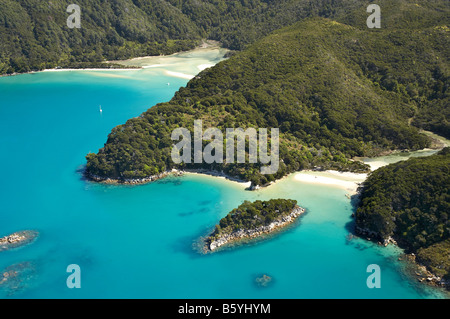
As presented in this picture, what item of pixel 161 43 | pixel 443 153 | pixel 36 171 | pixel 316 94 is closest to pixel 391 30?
pixel 316 94

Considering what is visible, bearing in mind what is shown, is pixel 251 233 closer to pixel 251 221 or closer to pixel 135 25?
pixel 251 221

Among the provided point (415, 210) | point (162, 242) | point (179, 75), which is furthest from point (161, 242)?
point (179, 75)

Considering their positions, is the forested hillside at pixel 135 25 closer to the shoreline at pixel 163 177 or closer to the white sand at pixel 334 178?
the white sand at pixel 334 178

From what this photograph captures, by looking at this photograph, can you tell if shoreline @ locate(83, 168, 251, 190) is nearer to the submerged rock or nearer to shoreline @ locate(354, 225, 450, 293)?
shoreline @ locate(354, 225, 450, 293)

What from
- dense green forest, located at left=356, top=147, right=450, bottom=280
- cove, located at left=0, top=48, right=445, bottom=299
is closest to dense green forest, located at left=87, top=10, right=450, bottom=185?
cove, located at left=0, top=48, right=445, bottom=299

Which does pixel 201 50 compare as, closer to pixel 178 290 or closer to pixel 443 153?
pixel 443 153

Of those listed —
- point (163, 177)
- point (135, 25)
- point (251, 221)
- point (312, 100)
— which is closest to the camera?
point (251, 221)
